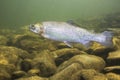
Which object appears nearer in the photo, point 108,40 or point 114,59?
point 108,40

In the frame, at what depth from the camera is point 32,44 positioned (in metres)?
7.55

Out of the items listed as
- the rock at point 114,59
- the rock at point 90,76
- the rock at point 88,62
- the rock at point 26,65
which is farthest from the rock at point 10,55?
the rock at point 114,59

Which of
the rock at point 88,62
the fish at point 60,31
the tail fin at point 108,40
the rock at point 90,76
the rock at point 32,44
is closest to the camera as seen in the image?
the rock at point 90,76

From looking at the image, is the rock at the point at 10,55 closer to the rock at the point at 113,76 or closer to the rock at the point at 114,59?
the rock at the point at 114,59

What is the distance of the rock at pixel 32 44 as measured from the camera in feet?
24.4

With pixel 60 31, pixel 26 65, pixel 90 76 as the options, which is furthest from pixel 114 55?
pixel 26 65

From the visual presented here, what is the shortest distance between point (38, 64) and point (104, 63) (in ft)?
5.47

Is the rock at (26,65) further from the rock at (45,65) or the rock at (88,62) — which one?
the rock at (88,62)

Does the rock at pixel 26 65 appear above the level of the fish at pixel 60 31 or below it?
below

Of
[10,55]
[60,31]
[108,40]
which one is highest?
[60,31]

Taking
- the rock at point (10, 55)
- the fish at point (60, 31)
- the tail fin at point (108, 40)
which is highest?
the fish at point (60, 31)

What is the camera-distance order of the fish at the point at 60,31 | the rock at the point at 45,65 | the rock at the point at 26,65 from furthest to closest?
the rock at the point at 26,65 < the rock at the point at 45,65 < the fish at the point at 60,31

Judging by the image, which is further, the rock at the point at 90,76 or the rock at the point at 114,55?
the rock at the point at 114,55

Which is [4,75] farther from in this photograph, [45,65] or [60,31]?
[60,31]
